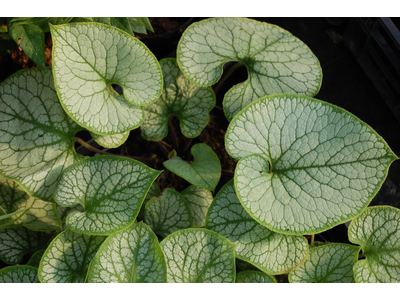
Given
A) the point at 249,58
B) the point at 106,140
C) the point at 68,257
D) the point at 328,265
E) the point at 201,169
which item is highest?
the point at 249,58

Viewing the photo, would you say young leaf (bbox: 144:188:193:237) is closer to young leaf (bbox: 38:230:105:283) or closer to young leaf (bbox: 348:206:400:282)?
young leaf (bbox: 38:230:105:283)

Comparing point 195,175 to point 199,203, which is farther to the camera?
point 199,203

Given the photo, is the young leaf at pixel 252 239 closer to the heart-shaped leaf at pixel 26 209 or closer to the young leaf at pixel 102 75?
the young leaf at pixel 102 75

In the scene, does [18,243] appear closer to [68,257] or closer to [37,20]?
[68,257]

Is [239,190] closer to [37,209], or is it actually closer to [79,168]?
[79,168]

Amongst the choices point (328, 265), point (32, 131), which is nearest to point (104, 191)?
point (32, 131)

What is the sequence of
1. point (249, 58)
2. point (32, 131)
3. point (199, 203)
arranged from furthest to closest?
point (199, 203) → point (249, 58) → point (32, 131)

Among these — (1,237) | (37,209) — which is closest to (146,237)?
(37,209)

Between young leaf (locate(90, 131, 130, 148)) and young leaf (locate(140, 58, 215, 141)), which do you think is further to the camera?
young leaf (locate(140, 58, 215, 141))

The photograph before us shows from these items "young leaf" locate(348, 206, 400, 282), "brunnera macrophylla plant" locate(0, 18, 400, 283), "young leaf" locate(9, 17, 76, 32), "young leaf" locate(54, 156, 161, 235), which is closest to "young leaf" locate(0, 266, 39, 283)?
"brunnera macrophylla plant" locate(0, 18, 400, 283)
